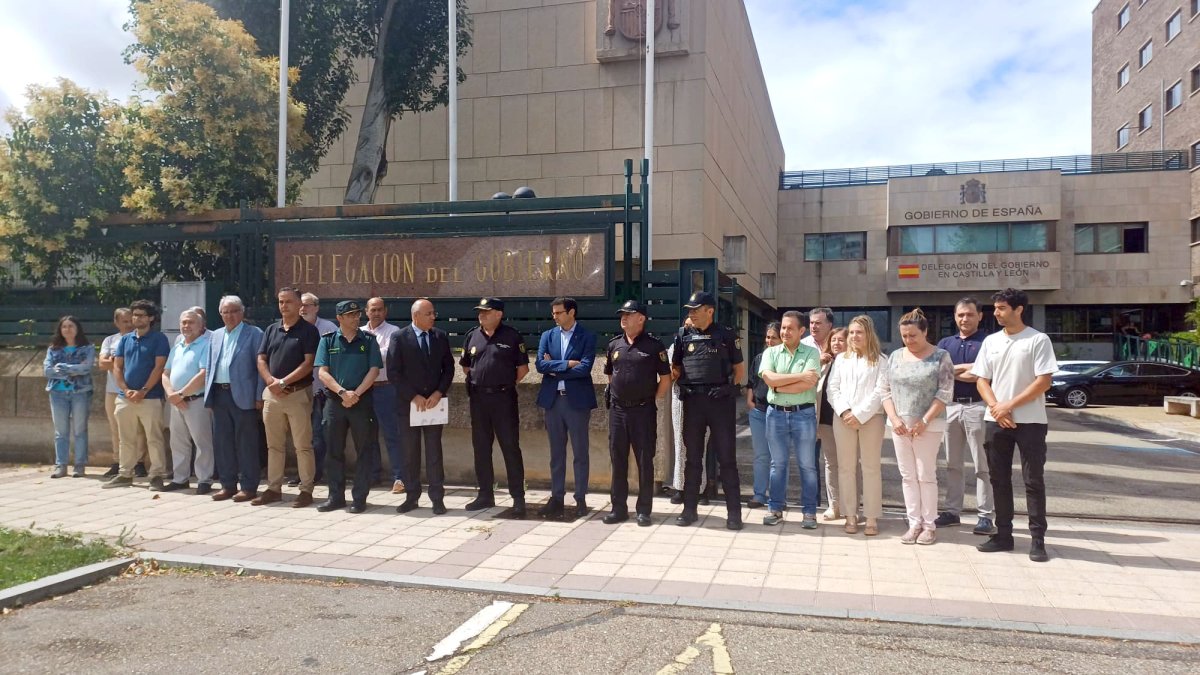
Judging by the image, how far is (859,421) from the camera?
6.17m

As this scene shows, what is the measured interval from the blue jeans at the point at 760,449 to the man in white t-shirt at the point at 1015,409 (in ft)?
5.96

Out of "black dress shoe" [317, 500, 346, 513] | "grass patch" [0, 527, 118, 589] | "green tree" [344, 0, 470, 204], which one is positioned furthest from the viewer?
"green tree" [344, 0, 470, 204]

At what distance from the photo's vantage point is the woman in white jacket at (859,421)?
6.18m

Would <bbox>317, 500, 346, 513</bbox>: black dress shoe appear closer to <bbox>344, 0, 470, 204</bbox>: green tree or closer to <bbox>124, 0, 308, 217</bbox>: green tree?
<bbox>124, 0, 308, 217</bbox>: green tree

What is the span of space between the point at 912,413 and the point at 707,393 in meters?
1.63

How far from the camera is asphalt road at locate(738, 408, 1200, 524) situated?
7.33m

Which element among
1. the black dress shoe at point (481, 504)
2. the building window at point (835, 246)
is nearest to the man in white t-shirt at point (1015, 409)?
the black dress shoe at point (481, 504)

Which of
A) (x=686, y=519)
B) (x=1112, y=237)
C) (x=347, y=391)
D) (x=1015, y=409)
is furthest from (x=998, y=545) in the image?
(x=1112, y=237)

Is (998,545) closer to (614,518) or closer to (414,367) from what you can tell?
(614,518)

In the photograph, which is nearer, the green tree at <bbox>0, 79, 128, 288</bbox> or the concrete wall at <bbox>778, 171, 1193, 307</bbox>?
the green tree at <bbox>0, 79, 128, 288</bbox>

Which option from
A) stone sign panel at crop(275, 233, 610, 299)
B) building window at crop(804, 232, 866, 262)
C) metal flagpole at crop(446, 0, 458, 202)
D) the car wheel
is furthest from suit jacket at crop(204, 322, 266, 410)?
building window at crop(804, 232, 866, 262)

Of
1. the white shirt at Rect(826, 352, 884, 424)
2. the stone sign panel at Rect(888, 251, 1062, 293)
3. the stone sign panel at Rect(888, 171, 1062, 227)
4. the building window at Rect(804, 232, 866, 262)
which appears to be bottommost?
the white shirt at Rect(826, 352, 884, 424)

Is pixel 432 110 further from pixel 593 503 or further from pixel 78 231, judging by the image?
pixel 593 503

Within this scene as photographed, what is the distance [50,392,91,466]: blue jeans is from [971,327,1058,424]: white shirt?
9.33 metres
